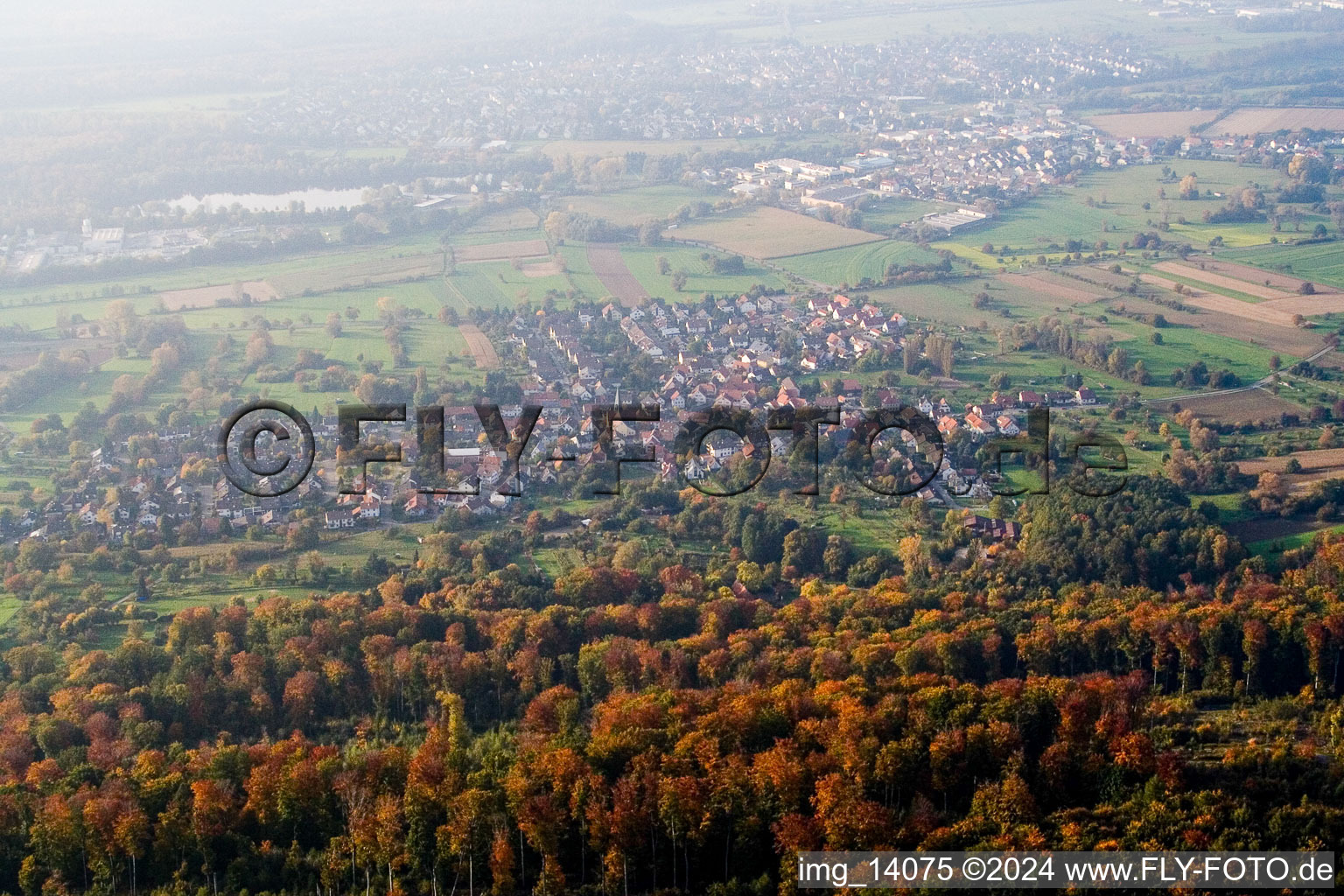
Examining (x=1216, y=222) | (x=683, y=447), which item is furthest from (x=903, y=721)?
(x=1216, y=222)

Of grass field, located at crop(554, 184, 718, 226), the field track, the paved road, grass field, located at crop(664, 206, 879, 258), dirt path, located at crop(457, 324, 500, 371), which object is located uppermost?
grass field, located at crop(554, 184, 718, 226)

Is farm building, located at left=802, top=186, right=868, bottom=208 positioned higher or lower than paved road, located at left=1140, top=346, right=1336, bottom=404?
higher

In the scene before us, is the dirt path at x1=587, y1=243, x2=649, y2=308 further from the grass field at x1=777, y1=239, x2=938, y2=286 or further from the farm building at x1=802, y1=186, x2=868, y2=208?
the farm building at x1=802, y1=186, x2=868, y2=208

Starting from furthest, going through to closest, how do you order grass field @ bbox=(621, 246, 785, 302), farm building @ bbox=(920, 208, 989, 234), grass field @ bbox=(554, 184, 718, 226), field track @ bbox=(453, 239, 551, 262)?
grass field @ bbox=(554, 184, 718, 226)
farm building @ bbox=(920, 208, 989, 234)
field track @ bbox=(453, 239, 551, 262)
grass field @ bbox=(621, 246, 785, 302)

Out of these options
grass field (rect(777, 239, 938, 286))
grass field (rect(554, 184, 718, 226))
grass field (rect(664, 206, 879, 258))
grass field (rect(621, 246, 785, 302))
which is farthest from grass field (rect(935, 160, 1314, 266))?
grass field (rect(554, 184, 718, 226))

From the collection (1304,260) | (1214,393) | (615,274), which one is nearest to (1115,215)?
(1304,260)

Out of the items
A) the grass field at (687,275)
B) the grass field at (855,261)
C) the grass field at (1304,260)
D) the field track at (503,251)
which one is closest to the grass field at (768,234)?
the grass field at (855,261)

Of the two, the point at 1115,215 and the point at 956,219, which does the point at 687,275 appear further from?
the point at 1115,215
